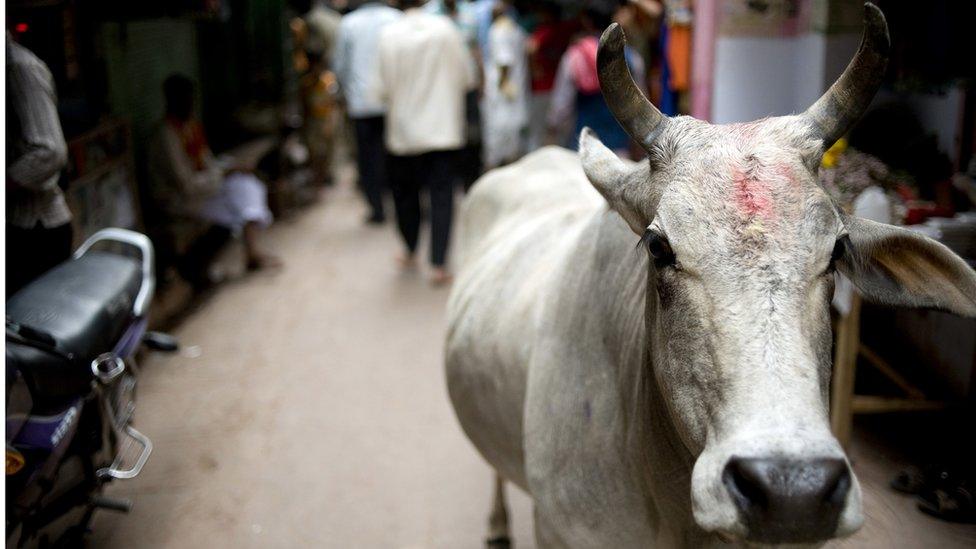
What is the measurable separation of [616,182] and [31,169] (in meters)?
2.33

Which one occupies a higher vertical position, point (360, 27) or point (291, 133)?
point (360, 27)

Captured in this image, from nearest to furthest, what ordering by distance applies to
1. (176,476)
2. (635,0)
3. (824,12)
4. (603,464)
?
(603,464) < (176,476) < (824,12) < (635,0)

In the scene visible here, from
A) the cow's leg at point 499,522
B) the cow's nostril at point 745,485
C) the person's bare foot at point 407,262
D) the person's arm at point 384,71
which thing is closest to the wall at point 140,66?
the person's arm at point 384,71

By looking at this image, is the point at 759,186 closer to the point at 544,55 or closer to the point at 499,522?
the point at 499,522

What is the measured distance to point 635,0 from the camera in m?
6.81

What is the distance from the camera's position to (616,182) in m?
2.06

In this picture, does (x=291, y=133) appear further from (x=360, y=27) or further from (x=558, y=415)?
(x=558, y=415)

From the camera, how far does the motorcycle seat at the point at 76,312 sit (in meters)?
2.86

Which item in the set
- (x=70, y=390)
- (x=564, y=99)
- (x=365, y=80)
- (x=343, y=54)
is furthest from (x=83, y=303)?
(x=343, y=54)

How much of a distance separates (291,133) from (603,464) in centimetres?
913

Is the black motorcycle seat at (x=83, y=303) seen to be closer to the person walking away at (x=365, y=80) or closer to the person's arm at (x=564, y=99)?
the person's arm at (x=564, y=99)

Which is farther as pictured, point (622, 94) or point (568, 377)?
point (568, 377)

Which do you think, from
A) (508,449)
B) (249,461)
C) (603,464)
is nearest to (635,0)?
(249,461)

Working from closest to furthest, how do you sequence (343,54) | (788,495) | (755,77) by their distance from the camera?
(788,495) < (755,77) < (343,54)
